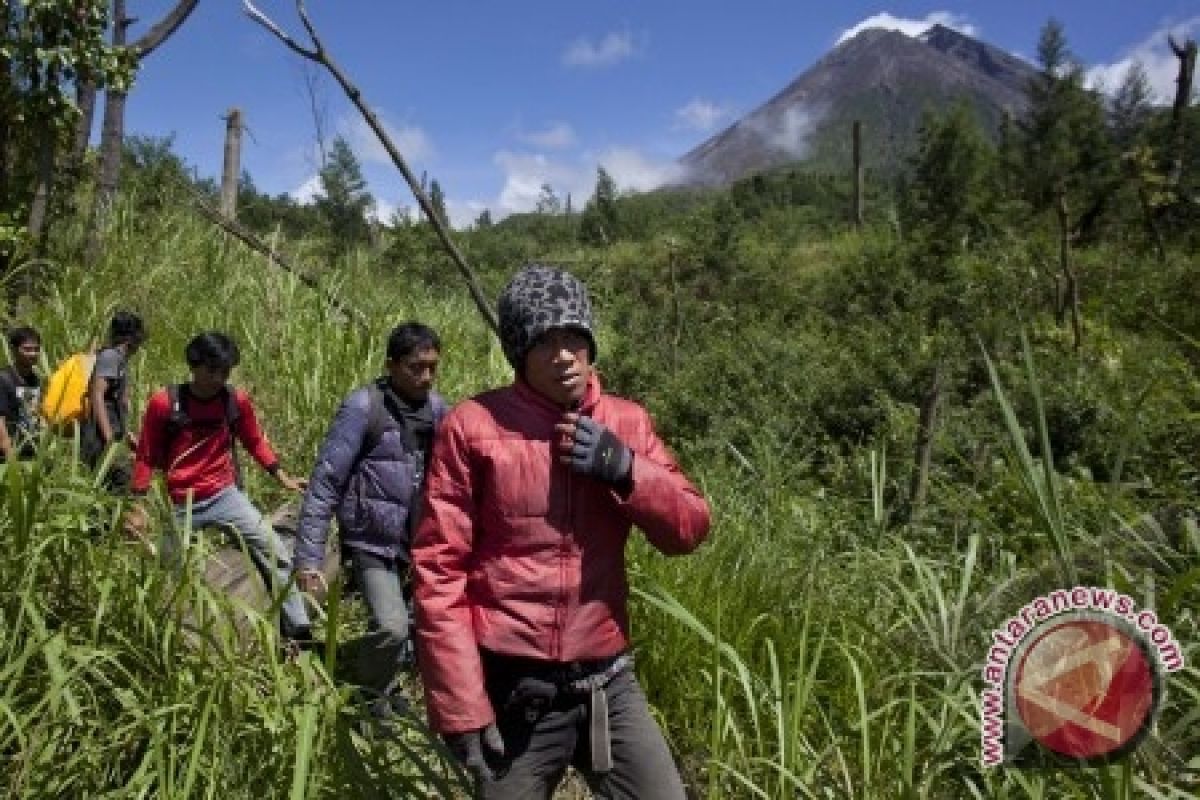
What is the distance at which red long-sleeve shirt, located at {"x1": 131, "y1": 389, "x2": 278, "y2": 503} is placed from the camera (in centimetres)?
359

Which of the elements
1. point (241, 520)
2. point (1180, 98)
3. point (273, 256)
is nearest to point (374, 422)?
point (241, 520)

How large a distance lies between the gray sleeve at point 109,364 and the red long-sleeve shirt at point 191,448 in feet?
2.61

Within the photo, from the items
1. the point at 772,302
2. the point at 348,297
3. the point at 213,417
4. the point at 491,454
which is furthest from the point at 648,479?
the point at 772,302

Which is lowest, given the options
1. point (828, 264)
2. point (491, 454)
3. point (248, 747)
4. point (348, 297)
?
point (248, 747)

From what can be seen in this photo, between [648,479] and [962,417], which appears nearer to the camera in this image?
[648,479]

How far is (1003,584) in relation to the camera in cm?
207

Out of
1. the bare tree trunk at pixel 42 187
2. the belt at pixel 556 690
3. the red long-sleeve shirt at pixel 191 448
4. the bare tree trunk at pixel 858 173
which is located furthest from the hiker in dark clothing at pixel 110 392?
the bare tree trunk at pixel 858 173

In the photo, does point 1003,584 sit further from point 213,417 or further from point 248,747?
point 213,417

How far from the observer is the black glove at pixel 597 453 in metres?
1.72

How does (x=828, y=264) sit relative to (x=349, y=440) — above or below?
above

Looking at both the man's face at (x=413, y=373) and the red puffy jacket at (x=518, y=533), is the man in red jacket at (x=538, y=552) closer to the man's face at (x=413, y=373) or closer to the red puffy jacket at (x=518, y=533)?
the red puffy jacket at (x=518, y=533)

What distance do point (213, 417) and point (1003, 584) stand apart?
3.10m

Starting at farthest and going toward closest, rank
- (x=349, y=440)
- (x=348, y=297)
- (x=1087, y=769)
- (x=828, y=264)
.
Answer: (x=828, y=264) < (x=348, y=297) < (x=349, y=440) < (x=1087, y=769)

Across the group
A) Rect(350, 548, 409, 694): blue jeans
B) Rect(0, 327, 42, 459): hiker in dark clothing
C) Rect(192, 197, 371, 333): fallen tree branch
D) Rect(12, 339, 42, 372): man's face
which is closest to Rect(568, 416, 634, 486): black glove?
Rect(350, 548, 409, 694): blue jeans
